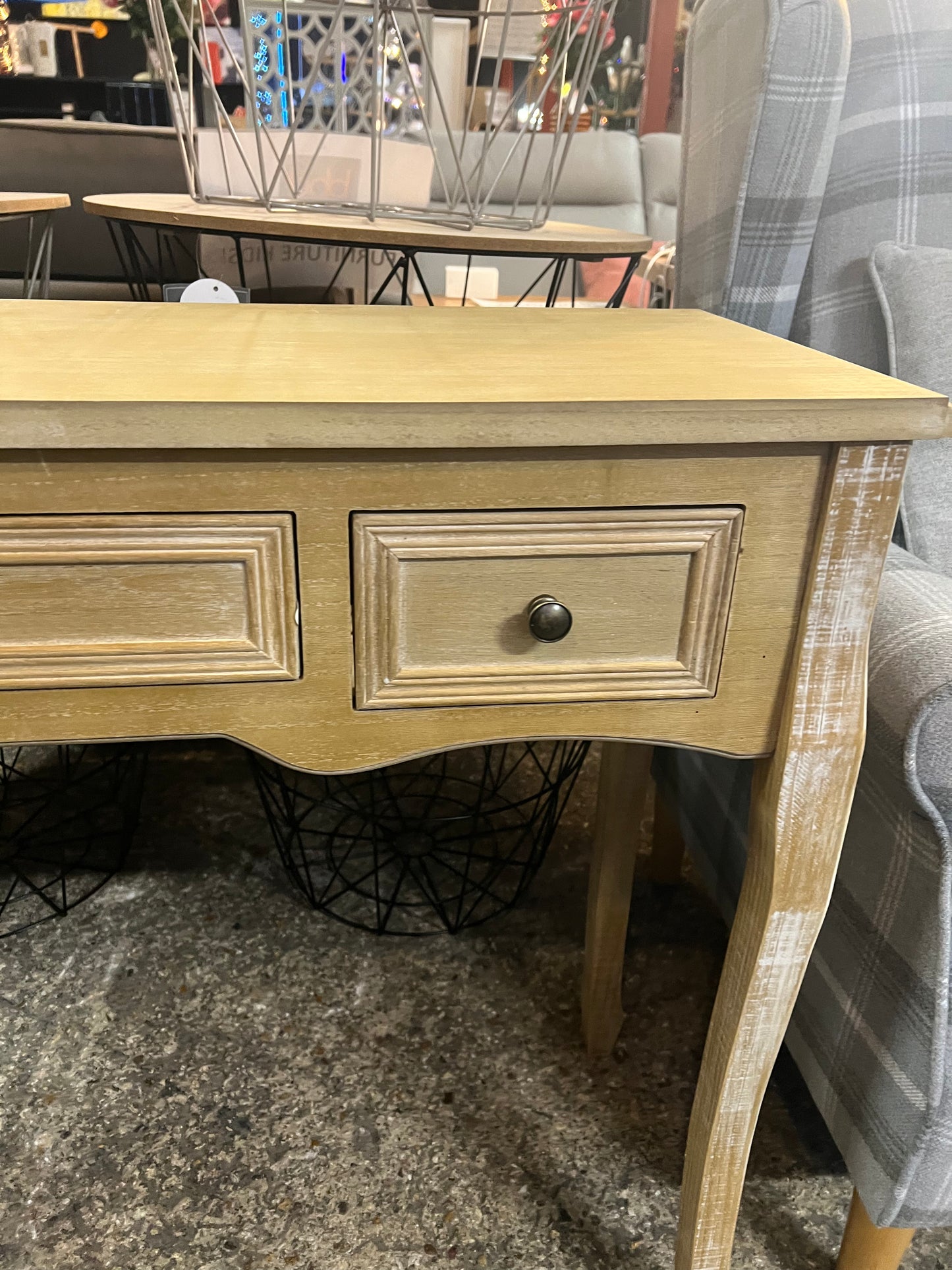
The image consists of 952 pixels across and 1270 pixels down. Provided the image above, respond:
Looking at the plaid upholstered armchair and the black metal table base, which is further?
A: the black metal table base

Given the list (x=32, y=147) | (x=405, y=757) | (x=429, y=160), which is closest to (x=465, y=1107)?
(x=405, y=757)

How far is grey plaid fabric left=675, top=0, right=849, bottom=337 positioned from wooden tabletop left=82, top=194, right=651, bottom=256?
109 millimetres

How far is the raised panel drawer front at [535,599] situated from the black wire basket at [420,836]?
46 cm

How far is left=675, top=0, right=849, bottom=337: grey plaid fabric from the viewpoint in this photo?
0.70 metres

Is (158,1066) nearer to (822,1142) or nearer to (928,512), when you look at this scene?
(822,1142)

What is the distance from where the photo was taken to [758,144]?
0.73 meters

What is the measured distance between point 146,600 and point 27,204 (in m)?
0.57

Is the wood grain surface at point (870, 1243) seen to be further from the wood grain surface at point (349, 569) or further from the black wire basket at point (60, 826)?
the black wire basket at point (60, 826)

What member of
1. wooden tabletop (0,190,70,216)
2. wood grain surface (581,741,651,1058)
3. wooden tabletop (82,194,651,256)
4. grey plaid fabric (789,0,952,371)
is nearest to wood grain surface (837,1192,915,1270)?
wood grain surface (581,741,651,1058)

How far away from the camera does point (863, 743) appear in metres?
0.52

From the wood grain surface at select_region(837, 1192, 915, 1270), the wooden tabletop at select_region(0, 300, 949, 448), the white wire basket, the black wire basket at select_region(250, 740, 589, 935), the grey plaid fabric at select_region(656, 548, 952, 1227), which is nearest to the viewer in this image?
the wooden tabletop at select_region(0, 300, 949, 448)

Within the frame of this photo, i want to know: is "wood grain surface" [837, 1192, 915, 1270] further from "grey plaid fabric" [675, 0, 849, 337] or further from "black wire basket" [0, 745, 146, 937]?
"black wire basket" [0, 745, 146, 937]

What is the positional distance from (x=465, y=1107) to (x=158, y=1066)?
0.94ft

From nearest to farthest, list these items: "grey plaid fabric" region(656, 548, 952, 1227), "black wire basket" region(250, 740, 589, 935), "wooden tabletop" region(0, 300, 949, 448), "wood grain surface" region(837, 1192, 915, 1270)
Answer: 1. "wooden tabletop" region(0, 300, 949, 448)
2. "grey plaid fabric" region(656, 548, 952, 1227)
3. "wood grain surface" region(837, 1192, 915, 1270)
4. "black wire basket" region(250, 740, 589, 935)
